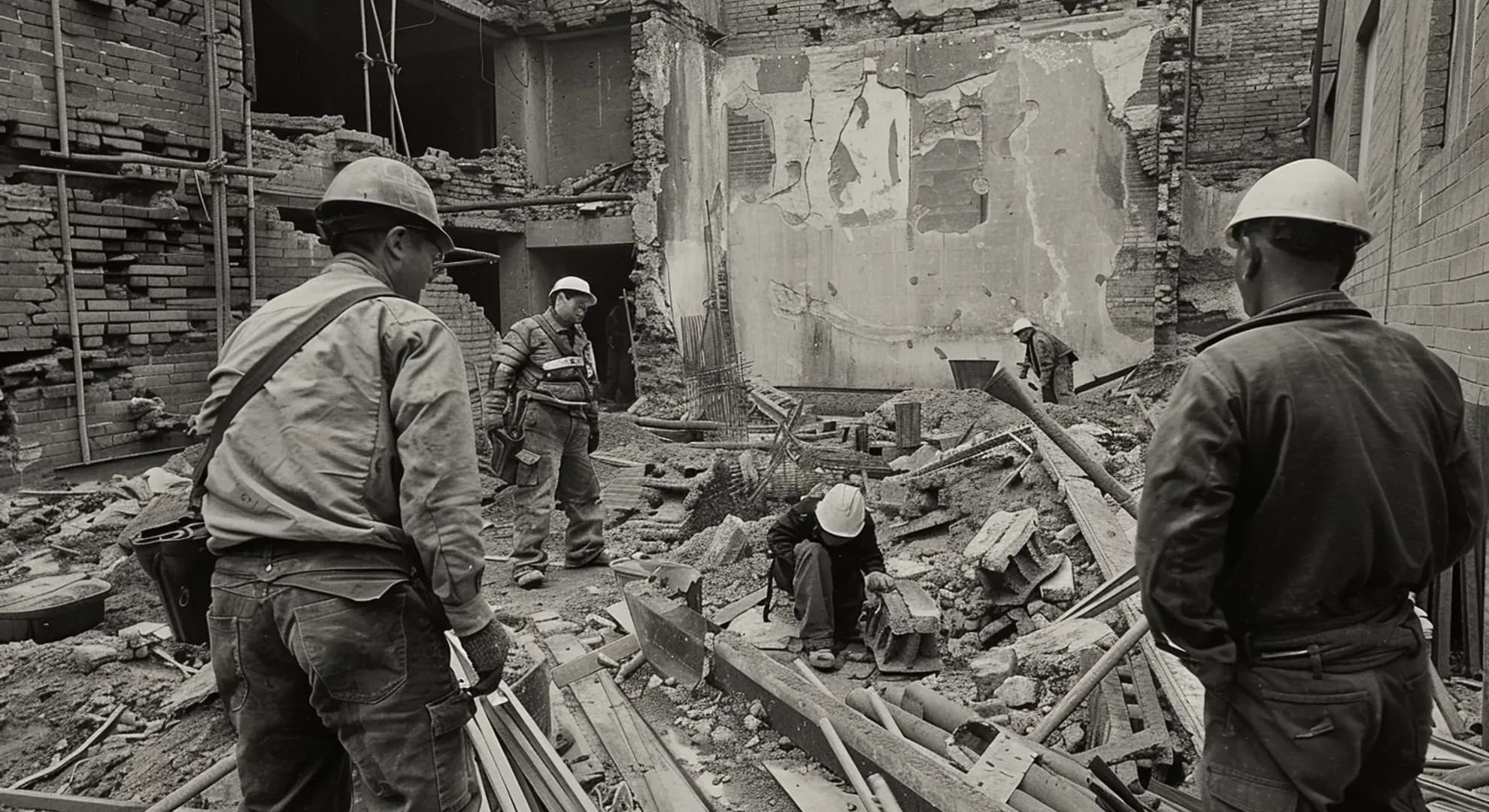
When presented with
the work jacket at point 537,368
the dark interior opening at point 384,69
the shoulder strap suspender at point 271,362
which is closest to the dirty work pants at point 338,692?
the shoulder strap suspender at point 271,362

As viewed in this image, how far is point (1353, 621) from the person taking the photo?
1.70m

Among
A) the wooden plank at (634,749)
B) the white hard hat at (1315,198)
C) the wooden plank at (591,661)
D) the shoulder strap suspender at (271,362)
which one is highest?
the white hard hat at (1315,198)

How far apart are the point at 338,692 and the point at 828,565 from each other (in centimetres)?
282

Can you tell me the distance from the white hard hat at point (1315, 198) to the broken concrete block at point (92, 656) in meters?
4.78

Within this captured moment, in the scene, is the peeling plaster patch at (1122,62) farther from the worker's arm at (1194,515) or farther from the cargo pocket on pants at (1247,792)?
the cargo pocket on pants at (1247,792)

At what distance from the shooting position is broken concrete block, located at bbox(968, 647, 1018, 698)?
3939 mm

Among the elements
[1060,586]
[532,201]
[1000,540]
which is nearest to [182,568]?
[1000,540]

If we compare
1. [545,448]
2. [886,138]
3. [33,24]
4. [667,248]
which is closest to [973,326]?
[886,138]

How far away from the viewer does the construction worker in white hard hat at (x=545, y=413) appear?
597cm

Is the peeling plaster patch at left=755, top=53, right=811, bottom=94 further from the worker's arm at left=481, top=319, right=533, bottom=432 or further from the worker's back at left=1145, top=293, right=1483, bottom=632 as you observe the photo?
the worker's back at left=1145, top=293, right=1483, bottom=632

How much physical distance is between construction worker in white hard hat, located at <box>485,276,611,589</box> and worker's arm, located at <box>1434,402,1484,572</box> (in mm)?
4805

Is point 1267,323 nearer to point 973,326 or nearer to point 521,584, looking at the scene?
point 521,584

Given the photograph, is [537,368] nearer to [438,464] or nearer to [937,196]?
[438,464]

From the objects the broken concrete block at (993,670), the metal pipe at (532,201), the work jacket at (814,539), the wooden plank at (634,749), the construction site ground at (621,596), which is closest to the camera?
the wooden plank at (634,749)
